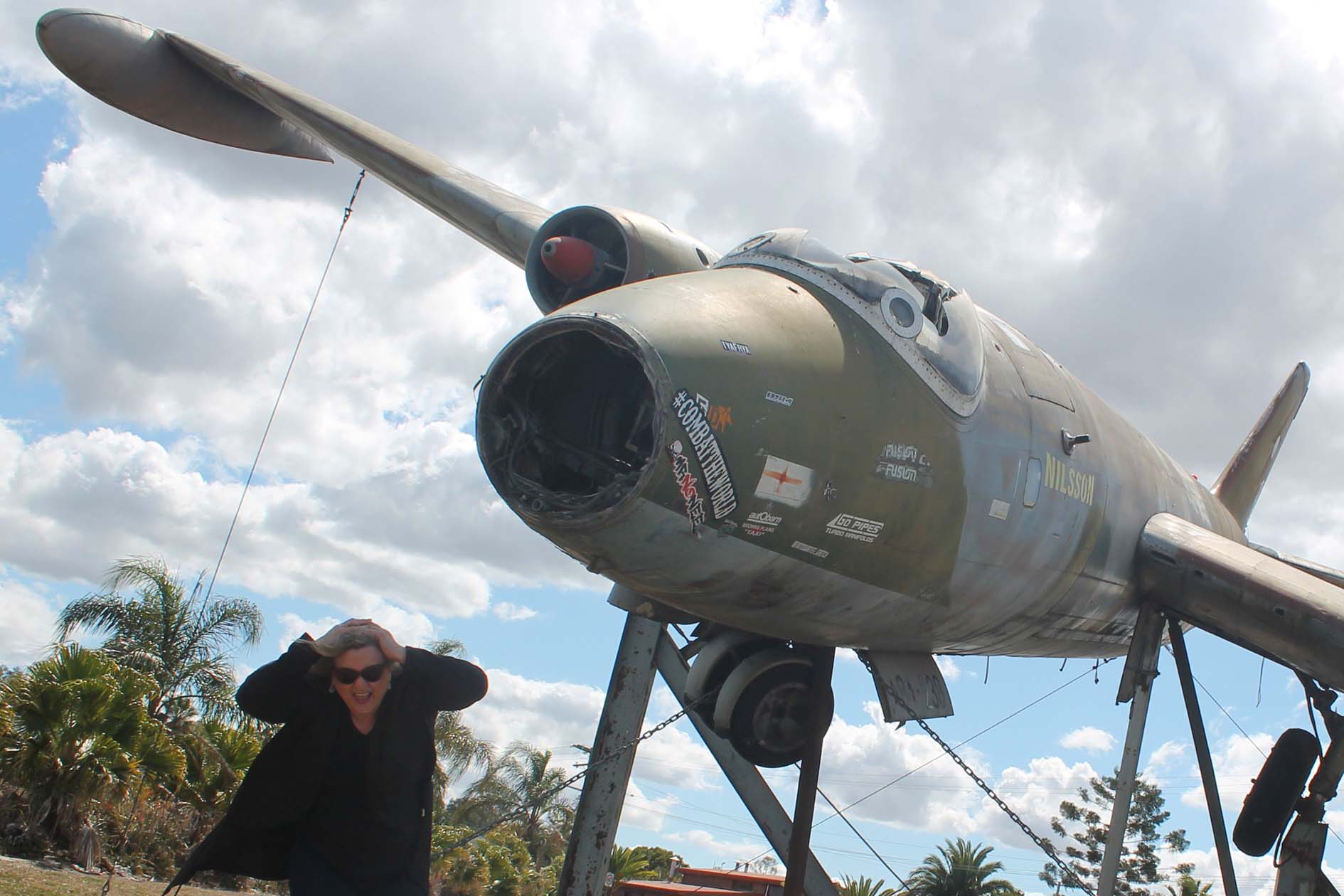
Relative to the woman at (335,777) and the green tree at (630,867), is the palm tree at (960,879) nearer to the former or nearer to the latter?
the green tree at (630,867)

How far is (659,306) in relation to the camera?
5.03 m

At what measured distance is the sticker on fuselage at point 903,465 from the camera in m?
5.73

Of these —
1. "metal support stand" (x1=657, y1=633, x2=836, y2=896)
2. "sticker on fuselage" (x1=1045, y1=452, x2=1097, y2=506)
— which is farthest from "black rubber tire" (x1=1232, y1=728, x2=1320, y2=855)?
"metal support stand" (x1=657, y1=633, x2=836, y2=896)

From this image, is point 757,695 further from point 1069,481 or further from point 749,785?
point 1069,481

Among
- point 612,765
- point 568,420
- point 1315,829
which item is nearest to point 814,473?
point 568,420

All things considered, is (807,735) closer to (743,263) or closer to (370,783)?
(743,263)

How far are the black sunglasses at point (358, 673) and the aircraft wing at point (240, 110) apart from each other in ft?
24.3

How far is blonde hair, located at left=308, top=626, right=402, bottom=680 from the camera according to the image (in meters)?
3.01

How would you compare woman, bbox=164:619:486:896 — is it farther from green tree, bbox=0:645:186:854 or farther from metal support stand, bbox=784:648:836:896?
green tree, bbox=0:645:186:854

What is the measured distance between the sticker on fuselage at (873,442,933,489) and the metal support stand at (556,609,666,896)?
2849 millimetres

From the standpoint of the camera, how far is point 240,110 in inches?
455

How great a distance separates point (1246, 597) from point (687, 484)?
4.81 m

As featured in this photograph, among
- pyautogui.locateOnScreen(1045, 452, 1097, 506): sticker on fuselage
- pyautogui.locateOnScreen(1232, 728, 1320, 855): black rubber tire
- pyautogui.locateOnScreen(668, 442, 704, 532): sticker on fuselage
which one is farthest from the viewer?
pyautogui.locateOnScreen(1232, 728, 1320, 855): black rubber tire

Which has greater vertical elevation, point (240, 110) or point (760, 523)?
point (240, 110)
